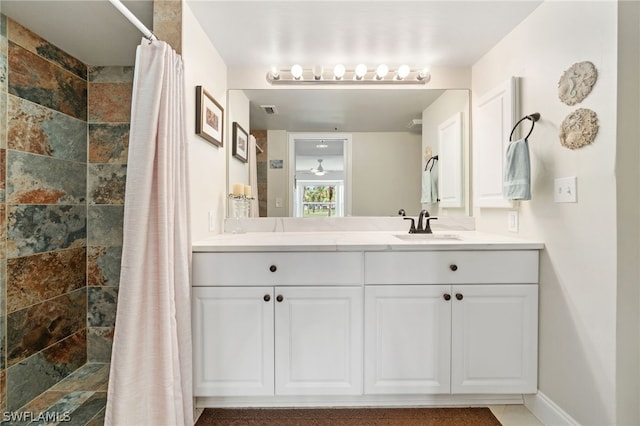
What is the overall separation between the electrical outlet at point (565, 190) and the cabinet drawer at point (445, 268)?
298 millimetres

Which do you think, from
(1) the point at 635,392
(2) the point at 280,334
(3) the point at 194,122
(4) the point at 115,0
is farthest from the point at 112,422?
(1) the point at 635,392

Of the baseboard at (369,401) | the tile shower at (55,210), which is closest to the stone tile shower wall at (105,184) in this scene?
the tile shower at (55,210)

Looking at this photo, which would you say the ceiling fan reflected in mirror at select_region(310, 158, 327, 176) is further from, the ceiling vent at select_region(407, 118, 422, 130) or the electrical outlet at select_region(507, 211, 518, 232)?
the electrical outlet at select_region(507, 211, 518, 232)

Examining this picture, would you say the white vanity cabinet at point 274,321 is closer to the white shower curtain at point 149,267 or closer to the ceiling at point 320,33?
the white shower curtain at point 149,267

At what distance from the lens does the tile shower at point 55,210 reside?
1.60 metres

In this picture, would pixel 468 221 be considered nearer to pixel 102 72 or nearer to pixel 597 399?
pixel 597 399

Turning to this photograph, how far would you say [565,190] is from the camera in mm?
1338

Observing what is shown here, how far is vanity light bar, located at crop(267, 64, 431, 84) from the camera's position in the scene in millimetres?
2062

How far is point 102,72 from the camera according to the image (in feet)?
6.88

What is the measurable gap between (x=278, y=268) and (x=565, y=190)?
138 cm

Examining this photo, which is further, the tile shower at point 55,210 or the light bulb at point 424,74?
the light bulb at point 424,74

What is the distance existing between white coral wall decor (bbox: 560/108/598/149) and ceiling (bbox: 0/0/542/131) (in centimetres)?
68

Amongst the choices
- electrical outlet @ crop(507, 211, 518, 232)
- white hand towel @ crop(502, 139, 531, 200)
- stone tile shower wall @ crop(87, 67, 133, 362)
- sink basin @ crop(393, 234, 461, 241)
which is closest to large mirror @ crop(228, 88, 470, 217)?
sink basin @ crop(393, 234, 461, 241)

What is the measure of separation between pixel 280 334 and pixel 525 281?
1.26 metres
